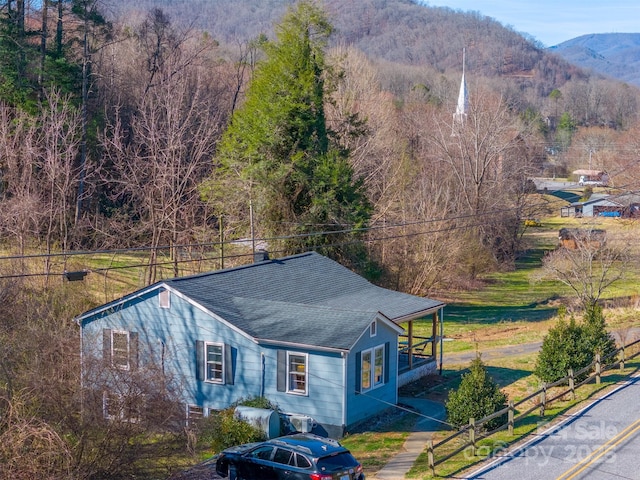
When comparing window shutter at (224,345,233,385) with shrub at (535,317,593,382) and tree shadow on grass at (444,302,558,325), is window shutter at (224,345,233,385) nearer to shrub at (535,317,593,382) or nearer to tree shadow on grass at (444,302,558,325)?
shrub at (535,317,593,382)

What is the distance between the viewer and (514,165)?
7331 cm

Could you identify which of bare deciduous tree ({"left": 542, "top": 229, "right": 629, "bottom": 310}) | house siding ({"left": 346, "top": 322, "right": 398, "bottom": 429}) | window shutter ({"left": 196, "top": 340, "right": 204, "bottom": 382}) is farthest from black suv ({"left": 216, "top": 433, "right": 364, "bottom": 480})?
bare deciduous tree ({"left": 542, "top": 229, "right": 629, "bottom": 310})

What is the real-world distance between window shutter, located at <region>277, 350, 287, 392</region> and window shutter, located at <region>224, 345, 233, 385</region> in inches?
64.2

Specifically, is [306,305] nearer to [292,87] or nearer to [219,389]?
[219,389]

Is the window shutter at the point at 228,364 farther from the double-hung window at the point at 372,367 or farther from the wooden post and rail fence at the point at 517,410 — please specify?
the wooden post and rail fence at the point at 517,410

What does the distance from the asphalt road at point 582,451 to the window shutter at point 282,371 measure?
6233 millimetres

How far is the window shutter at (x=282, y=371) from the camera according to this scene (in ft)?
72.8

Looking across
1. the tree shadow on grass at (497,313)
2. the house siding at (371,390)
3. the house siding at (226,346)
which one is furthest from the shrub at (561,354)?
the tree shadow on grass at (497,313)

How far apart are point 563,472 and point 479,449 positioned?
2511mm

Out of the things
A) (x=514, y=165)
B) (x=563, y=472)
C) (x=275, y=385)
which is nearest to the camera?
(x=563, y=472)

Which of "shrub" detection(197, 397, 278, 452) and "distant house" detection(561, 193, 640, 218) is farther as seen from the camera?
"distant house" detection(561, 193, 640, 218)

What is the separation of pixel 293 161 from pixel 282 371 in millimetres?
19215

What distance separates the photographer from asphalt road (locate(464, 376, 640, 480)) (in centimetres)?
1692

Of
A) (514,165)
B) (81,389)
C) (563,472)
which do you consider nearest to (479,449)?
(563,472)
